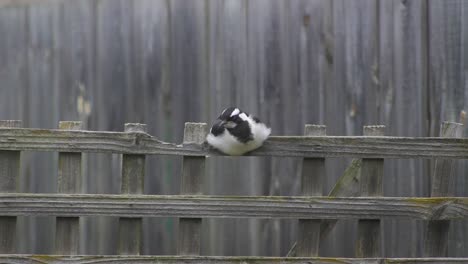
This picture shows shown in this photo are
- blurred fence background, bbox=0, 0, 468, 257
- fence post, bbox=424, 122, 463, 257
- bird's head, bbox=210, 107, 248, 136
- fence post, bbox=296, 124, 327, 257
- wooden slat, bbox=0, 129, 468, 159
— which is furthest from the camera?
blurred fence background, bbox=0, 0, 468, 257

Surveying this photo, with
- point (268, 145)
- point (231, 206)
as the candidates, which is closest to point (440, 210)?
point (268, 145)

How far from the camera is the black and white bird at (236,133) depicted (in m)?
4.82

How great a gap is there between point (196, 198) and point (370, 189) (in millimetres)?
939

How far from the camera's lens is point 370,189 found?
5.17 meters

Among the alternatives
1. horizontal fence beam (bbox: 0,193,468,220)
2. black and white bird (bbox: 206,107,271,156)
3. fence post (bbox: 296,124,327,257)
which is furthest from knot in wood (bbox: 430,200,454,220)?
black and white bird (bbox: 206,107,271,156)

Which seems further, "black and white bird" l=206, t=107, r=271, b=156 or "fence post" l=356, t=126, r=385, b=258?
"fence post" l=356, t=126, r=385, b=258

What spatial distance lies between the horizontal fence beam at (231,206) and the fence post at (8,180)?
83mm

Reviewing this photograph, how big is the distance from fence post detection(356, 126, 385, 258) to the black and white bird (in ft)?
1.97

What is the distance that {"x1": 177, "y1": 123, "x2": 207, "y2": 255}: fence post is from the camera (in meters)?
5.01

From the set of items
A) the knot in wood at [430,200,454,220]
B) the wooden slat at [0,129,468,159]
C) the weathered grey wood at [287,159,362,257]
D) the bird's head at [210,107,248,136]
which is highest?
the bird's head at [210,107,248,136]

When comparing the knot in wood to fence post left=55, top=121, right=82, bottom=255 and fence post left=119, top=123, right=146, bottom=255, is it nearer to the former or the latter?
fence post left=119, top=123, right=146, bottom=255

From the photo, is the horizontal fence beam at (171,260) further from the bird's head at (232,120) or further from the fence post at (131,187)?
the bird's head at (232,120)

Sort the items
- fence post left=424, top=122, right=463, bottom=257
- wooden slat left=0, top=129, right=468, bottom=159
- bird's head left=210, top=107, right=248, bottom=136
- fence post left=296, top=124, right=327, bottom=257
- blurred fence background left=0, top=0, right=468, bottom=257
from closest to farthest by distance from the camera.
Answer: bird's head left=210, top=107, right=248, bottom=136, wooden slat left=0, top=129, right=468, bottom=159, fence post left=296, top=124, right=327, bottom=257, fence post left=424, top=122, right=463, bottom=257, blurred fence background left=0, top=0, right=468, bottom=257

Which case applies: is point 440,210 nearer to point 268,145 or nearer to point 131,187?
point 268,145
